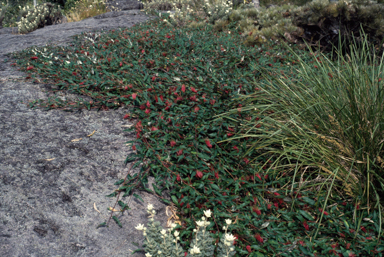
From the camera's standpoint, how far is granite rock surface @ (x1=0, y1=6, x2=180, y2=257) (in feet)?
7.03

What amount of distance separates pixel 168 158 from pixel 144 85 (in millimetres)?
1292

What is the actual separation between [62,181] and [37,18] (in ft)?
26.7

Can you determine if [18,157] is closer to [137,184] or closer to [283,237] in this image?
[137,184]

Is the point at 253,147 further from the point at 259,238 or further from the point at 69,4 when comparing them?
the point at 69,4

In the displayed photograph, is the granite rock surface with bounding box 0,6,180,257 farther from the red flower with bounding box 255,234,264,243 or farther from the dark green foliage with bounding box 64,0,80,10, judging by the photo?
the dark green foliage with bounding box 64,0,80,10

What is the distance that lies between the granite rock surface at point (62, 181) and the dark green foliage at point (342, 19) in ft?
14.6

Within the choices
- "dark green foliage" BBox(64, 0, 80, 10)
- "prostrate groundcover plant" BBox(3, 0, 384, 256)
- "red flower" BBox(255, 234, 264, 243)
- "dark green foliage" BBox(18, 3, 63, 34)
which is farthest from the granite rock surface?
"dark green foliage" BBox(64, 0, 80, 10)

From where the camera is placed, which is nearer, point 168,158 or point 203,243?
point 203,243

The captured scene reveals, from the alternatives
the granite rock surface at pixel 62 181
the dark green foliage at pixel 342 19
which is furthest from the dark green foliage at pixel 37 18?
the dark green foliage at pixel 342 19

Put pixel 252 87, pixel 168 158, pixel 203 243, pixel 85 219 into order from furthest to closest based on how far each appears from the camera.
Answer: pixel 252 87
pixel 168 158
pixel 85 219
pixel 203 243

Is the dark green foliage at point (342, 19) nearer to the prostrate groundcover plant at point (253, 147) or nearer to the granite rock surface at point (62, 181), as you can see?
the prostrate groundcover plant at point (253, 147)

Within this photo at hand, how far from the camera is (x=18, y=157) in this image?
277 cm

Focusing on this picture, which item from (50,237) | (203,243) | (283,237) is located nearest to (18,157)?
(50,237)

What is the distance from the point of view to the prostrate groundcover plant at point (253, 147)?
2295mm
